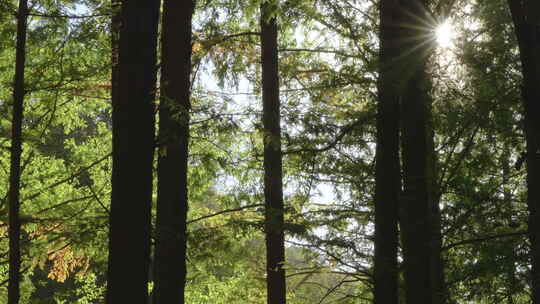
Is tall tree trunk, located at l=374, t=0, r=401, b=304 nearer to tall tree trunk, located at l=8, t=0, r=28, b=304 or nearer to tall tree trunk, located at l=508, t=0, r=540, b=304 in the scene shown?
tall tree trunk, located at l=508, t=0, r=540, b=304

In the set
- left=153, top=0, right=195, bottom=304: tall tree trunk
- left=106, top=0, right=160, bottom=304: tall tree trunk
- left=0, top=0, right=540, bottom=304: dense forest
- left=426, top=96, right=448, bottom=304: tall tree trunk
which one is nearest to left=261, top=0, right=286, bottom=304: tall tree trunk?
left=0, top=0, right=540, bottom=304: dense forest

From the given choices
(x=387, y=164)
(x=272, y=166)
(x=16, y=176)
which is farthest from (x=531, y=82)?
(x=272, y=166)

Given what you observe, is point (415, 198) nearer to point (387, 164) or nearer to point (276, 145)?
point (387, 164)

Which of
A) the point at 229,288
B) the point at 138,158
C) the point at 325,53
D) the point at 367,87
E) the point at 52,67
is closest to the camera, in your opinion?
the point at 138,158

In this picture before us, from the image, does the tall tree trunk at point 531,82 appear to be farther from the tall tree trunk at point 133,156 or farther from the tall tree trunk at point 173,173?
the tall tree trunk at point 173,173

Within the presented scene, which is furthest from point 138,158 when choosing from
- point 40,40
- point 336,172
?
point 336,172

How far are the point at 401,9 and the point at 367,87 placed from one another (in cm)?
167

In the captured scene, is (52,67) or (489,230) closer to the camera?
(52,67)

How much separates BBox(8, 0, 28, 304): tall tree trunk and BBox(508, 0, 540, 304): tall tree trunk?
16.6 ft

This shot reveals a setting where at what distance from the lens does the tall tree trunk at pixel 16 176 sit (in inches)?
197

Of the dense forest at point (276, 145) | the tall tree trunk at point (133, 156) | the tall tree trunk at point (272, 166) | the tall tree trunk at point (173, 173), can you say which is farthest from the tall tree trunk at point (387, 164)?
the tall tree trunk at point (133, 156)

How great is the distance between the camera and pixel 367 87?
7.65 metres

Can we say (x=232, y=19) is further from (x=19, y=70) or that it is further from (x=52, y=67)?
(x=19, y=70)

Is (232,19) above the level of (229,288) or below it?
above
